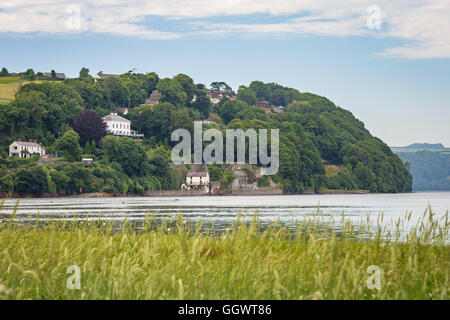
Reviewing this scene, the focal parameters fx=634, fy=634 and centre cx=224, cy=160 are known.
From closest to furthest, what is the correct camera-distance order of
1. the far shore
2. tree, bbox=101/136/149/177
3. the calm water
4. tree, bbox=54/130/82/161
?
the calm water < the far shore < tree, bbox=54/130/82/161 < tree, bbox=101/136/149/177

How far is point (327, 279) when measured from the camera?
888cm

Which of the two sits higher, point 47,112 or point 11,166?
point 47,112

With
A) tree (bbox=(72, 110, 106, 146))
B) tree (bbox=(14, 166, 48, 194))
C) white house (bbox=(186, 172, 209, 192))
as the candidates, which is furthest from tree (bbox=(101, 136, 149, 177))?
tree (bbox=(14, 166, 48, 194))

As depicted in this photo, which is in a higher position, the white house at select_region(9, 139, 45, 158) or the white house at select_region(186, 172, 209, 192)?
the white house at select_region(9, 139, 45, 158)

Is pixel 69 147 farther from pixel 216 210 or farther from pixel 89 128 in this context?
pixel 216 210

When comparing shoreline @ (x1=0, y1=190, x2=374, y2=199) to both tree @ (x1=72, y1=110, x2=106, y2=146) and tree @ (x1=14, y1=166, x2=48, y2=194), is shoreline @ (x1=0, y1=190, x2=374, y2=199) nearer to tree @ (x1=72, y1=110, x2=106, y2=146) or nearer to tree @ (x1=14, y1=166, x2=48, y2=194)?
tree @ (x1=14, y1=166, x2=48, y2=194)

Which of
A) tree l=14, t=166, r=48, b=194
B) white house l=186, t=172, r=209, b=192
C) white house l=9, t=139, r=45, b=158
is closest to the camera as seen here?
tree l=14, t=166, r=48, b=194

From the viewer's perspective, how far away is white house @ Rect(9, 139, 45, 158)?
14888 centimetres

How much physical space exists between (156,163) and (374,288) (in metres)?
155

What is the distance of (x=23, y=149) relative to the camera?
151000 mm

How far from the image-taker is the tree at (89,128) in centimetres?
16612

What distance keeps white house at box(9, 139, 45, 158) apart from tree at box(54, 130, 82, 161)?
485 cm
